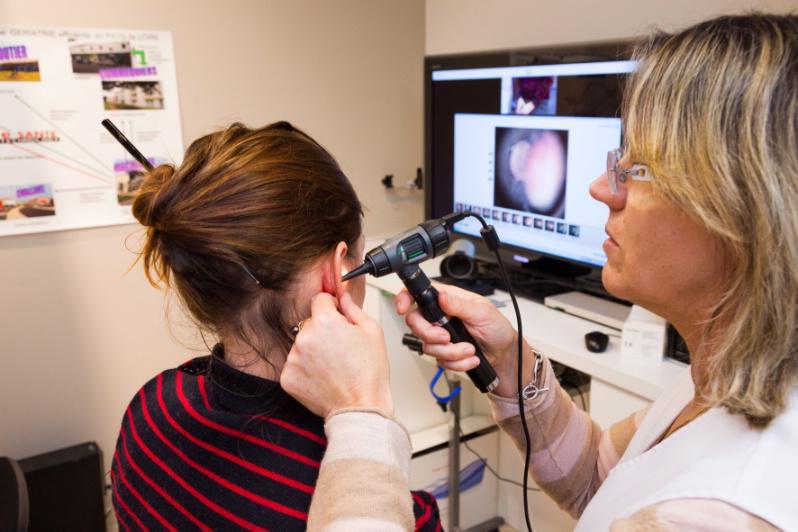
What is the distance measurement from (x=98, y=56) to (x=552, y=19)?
56.4 inches

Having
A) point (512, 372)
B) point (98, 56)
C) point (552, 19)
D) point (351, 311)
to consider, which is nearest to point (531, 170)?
point (552, 19)

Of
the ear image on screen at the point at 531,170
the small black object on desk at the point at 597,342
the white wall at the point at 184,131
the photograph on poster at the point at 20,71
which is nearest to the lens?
the small black object on desk at the point at 597,342

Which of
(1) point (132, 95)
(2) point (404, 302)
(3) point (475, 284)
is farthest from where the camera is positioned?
(1) point (132, 95)

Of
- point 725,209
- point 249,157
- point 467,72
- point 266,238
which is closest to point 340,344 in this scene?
point 266,238

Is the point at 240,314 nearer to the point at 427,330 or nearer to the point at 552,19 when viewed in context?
the point at 427,330

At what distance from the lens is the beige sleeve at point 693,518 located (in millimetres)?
623

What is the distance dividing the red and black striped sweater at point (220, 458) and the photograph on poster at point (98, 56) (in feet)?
4.72

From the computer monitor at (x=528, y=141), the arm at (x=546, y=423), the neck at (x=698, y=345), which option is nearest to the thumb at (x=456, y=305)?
the arm at (x=546, y=423)

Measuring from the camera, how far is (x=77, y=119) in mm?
2010

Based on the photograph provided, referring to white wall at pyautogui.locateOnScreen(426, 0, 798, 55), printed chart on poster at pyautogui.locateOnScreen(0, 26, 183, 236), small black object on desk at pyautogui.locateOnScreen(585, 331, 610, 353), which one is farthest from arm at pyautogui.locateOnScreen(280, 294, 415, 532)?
printed chart on poster at pyautogui.locateOnScreen(0, 26, 183, 236)

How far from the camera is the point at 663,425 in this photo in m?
0.93

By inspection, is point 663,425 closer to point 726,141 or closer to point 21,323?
point 726,141

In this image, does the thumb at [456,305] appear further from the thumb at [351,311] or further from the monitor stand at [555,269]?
the monitor stand at [555,269]

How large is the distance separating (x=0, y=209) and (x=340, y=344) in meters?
1.66
